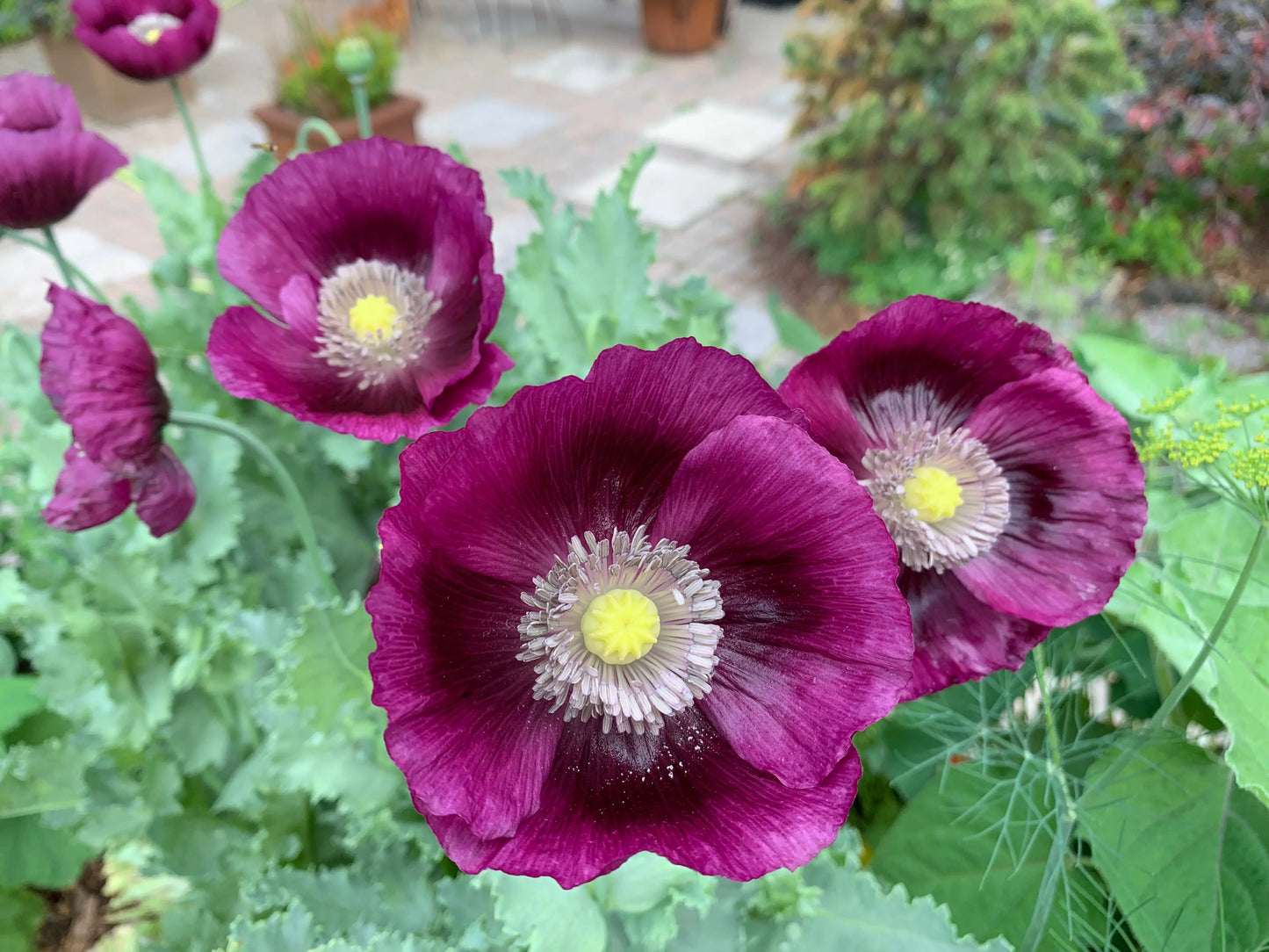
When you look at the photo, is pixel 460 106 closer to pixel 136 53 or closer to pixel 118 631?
pixel 136 53

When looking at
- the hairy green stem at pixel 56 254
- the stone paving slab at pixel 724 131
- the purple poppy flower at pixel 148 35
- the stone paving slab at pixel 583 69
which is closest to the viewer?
the hairy green stem at pixel 56 254

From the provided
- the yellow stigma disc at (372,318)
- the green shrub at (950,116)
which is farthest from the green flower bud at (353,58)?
the green shrub at (950,116)

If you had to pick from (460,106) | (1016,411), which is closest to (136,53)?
(1016,411)

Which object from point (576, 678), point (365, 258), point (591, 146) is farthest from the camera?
point (591, 146)

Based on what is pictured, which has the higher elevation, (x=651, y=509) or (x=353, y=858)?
(x=651, y=509)

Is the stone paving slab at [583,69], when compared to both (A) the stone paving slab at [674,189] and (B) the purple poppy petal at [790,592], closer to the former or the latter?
(A) the stone paving slab at [674,189]

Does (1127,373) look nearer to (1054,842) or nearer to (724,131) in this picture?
(1054,842)
